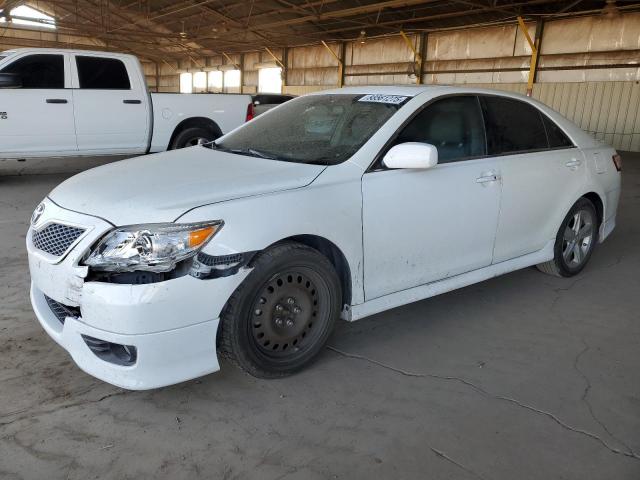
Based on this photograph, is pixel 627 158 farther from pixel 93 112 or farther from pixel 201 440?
pixel 201 440

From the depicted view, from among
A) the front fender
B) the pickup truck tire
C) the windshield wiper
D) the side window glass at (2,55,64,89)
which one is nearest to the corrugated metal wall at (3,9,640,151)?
the pickup truck tire

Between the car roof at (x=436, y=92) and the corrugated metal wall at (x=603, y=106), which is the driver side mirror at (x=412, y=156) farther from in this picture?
the corrugated metal wall at (x=603, y=106)

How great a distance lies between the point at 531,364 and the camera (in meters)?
3.03

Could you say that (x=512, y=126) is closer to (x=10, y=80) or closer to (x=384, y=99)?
(x=384, y=99)

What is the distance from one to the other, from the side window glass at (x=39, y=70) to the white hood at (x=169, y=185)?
17.1 feet

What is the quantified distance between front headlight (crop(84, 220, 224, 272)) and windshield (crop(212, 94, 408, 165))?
92 centimetres

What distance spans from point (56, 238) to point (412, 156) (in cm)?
186

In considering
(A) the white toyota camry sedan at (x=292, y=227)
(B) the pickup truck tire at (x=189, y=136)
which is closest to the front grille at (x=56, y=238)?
(A) the white toyota camry sedan at (x=292, y=227)

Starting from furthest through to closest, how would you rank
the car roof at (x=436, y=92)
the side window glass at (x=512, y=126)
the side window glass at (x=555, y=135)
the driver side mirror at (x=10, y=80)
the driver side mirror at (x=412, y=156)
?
the driver side mirror at (x=10, y=80), the side window glass at (x=555, y=135), the side window glass at (x=512, y=126), the car roof at (x=436, y=92), the driver side mirror at (x=412, y=156)

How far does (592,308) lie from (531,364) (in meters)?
1.18

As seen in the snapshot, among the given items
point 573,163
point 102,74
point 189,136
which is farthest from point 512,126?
point 102,74

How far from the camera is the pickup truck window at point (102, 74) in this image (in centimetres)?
758

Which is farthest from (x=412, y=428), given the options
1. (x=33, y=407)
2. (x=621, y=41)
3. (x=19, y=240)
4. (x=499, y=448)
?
(x=621, y=41)

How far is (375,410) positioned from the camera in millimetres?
2541
